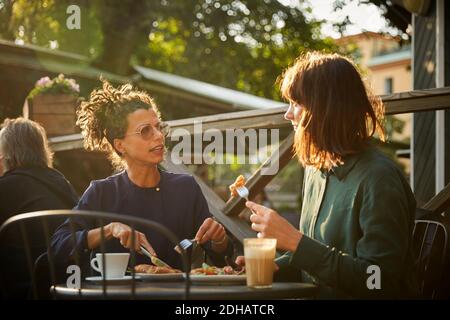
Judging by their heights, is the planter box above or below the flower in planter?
below

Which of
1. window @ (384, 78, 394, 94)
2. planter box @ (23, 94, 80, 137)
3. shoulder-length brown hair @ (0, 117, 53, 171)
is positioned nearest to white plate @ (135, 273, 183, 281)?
shoulder-length brown hair @ (0, 117, 53, 171)

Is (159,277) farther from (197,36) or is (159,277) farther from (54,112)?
→ (197,36)

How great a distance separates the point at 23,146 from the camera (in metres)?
4.21

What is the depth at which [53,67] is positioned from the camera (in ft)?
30.3

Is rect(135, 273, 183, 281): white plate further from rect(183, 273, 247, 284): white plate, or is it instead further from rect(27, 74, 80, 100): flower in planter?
rect(27, 74, 80, 100): flower in planter

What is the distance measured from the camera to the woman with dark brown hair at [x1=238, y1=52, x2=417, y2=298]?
2.49m

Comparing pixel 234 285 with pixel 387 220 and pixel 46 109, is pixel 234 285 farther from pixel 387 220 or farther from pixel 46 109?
pixel 46 109

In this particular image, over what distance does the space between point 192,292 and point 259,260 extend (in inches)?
9.3

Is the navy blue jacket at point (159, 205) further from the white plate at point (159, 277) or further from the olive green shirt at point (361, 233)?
the olive green shirt at point (361, 233)

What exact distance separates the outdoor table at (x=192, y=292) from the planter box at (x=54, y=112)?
13.1 ft

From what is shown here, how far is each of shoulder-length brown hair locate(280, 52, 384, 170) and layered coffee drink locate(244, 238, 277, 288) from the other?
0.46 m

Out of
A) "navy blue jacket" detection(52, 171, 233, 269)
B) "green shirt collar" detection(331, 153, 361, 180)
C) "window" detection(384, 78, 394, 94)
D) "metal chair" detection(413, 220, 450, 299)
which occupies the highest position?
"window" detection(384, 78, 394, 94)

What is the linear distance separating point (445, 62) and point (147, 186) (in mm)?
4027

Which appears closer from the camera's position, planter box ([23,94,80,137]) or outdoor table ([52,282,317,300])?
outdoor table ([52,282,317,300])
